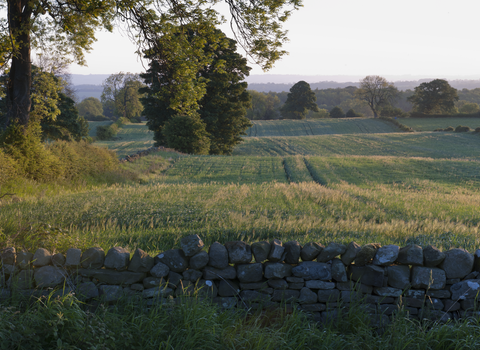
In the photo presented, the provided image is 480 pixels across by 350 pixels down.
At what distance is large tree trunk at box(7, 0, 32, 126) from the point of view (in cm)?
1103

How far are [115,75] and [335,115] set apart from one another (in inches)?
2641

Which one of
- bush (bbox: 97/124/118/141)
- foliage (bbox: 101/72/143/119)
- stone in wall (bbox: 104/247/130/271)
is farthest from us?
foliage (bbox: 101/72/143/119)

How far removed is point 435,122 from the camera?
7819 centimetres

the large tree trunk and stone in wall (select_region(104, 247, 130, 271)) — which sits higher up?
the large tree trunk

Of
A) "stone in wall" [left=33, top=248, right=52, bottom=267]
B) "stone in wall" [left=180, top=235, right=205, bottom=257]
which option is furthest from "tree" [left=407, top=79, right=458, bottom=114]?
"stone in wall" [left=33, top=248, right=52, bottom=267]

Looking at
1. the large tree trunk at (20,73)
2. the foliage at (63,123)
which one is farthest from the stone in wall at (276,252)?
the foliage at (63,123)

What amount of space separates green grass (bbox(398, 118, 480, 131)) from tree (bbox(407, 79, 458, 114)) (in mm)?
8712

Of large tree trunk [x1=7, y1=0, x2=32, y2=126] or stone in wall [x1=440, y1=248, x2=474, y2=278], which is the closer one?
stone in wall [x1=440, y1=248, x2=474, y2=278]

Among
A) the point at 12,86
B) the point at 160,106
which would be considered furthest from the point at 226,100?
the point at 12,86

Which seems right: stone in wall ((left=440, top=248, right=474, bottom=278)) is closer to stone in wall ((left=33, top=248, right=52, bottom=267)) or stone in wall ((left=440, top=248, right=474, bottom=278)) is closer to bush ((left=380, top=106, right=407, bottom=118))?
stone in wall ((left=33, top=248, right=52, bottom=267))

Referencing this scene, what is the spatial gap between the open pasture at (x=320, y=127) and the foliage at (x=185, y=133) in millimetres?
33252

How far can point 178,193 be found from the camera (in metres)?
11.9

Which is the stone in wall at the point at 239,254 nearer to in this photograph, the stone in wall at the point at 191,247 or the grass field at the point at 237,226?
the stone in wall at the point at 191,247

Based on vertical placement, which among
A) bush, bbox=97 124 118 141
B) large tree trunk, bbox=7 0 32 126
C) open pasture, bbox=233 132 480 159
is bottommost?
open pasture, bbox=233 132 480 159
